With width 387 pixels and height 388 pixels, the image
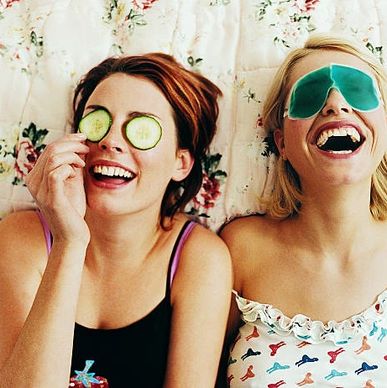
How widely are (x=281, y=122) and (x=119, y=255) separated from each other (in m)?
0.48

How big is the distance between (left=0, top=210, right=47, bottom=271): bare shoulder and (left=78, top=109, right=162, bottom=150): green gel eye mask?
0.26 m

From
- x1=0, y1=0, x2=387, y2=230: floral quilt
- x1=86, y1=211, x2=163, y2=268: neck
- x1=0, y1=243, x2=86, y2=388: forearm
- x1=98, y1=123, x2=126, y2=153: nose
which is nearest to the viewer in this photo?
x1=0, y1=243, x2=86, y2=388: forearm

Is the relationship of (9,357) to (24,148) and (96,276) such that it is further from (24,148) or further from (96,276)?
(24,148)

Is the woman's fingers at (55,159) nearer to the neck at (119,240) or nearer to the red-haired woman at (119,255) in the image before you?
the red-haired woman at (119,255)

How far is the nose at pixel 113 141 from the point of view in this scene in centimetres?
131

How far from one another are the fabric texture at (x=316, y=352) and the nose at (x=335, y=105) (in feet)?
1.35

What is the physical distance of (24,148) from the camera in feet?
5.31

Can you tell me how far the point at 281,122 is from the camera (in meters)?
1.50

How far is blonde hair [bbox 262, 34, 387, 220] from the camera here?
1.47 metres

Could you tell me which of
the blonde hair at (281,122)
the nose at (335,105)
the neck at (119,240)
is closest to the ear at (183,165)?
the neck at (119,240)

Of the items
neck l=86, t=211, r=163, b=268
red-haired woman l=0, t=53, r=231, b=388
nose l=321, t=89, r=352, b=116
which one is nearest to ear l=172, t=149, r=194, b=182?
red-haired woman l=0, t=53, r=231, b=388

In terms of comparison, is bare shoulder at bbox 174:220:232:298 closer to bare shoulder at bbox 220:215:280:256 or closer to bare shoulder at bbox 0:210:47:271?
bare shoulder at bbox 220:215:280:256

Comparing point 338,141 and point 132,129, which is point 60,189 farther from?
point 338,141

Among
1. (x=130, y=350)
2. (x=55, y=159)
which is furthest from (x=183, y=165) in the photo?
(x=130, y=350)
